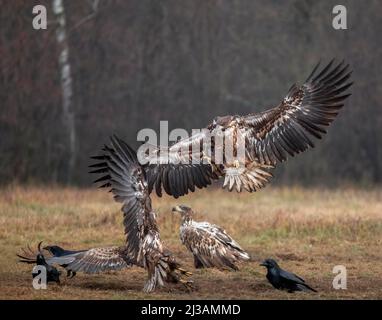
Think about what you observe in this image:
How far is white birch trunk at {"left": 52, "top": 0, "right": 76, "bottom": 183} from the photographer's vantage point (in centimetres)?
2142

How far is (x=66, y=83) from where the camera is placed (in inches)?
861

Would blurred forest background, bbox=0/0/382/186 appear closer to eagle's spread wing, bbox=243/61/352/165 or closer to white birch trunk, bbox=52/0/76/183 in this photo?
white birch trunk, bbox=52/0/76/183

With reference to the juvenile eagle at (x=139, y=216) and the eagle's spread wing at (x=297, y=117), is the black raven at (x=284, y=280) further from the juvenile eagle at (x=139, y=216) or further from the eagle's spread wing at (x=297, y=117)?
the eagle's spread wing at (x=297, y=117)

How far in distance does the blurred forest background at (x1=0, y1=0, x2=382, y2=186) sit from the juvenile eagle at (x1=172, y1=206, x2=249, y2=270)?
1140 cm

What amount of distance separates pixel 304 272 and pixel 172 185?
1.78 meters

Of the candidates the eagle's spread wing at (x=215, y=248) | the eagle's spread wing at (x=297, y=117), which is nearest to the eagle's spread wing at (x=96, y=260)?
the eagle's spread wing at (x=215, y=248)

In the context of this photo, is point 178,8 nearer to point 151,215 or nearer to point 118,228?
point 118,228

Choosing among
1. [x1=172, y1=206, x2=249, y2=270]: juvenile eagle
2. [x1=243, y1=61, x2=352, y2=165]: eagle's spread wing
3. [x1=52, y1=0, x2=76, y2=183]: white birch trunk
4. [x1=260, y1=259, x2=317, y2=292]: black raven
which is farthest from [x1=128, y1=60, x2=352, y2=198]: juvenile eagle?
[x1=52, y1=0, x2=76, y2=183]: white birch trunk

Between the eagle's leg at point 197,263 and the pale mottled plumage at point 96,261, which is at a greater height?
the pale mottled plumage at point 96,261

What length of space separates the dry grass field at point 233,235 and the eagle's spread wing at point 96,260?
0.67 ft

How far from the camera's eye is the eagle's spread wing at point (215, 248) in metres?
10.1

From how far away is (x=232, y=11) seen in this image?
85.5ft

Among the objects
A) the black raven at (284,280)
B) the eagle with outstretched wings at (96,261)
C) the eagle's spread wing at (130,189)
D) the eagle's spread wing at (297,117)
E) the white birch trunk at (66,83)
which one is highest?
the white birch trunk at (66,83)

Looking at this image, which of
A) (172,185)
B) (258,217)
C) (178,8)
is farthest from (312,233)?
(178,8)
